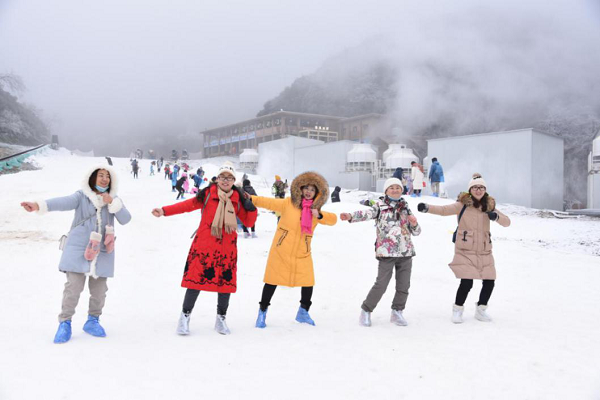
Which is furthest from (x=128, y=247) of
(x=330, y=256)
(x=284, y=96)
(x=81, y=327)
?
(x=284, y=96)

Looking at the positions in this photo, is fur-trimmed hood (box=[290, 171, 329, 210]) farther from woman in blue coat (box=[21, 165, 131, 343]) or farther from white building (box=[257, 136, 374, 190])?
white building (box=[257, 136, 374, 190])

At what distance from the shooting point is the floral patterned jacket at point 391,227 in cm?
446

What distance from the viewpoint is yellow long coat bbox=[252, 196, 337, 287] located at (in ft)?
14.0

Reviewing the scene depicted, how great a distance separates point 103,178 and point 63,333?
1419mm

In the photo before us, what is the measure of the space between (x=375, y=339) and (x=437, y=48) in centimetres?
7257

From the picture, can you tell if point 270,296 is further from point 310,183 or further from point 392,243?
point 392,243

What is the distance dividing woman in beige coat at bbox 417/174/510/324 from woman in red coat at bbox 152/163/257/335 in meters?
2.13

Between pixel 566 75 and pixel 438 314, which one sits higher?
pixel 566 75

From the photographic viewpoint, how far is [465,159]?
23.9 meters

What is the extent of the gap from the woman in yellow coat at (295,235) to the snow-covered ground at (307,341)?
1.75ft

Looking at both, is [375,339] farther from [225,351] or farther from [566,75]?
[566,75]

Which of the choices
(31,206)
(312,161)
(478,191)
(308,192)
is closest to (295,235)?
(308,192)

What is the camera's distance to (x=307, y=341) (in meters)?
4.06

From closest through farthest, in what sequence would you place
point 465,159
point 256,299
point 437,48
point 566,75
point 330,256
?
point 256,299 → point 330,256 → point 465,159 → point 566,75 → point 437,48
